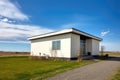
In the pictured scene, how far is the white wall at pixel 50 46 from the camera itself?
18327mm

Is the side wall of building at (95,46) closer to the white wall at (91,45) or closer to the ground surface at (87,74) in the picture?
the white wall at (91,45)

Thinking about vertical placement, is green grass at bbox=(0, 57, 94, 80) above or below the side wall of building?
below

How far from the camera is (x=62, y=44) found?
62.0 ft

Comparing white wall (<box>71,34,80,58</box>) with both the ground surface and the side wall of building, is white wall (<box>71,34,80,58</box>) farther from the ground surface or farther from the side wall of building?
the ground surface

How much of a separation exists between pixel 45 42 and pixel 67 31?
15.1 feet

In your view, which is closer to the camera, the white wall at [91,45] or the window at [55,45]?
the window at [55,45]

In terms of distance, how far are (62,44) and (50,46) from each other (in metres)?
2.34

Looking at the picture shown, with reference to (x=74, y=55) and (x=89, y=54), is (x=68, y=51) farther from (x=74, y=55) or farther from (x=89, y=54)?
(x=89, y=54)

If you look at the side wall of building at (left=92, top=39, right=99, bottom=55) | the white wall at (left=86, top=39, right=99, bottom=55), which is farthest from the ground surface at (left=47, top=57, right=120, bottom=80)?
the side wall of building at (left=92, top=39, right=99, bottom=55)

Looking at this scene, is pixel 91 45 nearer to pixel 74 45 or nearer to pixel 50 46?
pixel 74 45

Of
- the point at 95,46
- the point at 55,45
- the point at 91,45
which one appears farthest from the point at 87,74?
the point at 95,46

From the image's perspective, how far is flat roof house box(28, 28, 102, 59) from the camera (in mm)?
18292

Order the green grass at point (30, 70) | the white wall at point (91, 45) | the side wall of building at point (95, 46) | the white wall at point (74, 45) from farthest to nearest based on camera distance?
1. the side wall of building at point (95, 46)
2. the white wall at point (91, 45)
3. the white wall at point (74, 45)
4. the green grass at point (30, 70)

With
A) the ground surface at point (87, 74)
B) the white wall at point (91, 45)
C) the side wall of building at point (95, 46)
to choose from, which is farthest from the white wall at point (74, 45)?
the ground surface at point (87, 74)
